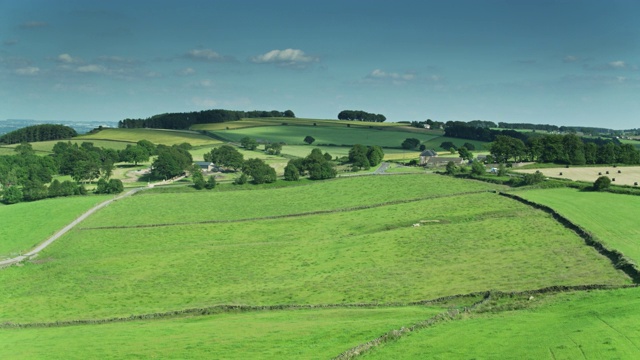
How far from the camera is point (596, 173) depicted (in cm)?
12025

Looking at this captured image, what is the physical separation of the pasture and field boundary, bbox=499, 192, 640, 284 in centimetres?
3255

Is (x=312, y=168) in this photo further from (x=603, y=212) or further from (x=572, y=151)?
(x=603, y=212)

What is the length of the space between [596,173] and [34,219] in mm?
107904

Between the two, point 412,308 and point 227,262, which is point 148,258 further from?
point 412,308

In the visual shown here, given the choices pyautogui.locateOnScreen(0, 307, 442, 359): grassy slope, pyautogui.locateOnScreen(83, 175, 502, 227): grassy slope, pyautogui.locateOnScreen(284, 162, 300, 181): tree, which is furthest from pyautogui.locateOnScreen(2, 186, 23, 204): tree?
pyautogui.locateOnScreen(0, 307, 442, 359): grassy slope

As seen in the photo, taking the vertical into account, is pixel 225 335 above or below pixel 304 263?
above

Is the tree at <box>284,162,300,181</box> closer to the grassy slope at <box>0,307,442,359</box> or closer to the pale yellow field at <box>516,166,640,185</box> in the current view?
the pale yellow field at <box>516,166,640,185</box>

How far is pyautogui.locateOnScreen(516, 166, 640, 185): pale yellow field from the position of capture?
109512 millimetres

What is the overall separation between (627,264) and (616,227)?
19.0 m

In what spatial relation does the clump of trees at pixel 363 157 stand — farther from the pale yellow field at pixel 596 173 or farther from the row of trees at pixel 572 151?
the pale yellow field at pixel 596 173

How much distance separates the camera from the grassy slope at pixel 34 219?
82188 millimetres

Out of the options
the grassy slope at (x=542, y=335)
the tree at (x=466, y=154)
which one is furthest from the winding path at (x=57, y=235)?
the tree at (x=466, y=154)

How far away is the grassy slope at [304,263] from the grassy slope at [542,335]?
8.94 metres

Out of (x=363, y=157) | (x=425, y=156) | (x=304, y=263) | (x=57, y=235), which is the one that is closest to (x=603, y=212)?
(x=304, y=263)
